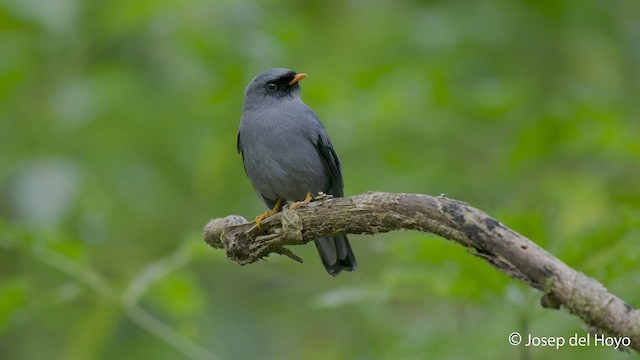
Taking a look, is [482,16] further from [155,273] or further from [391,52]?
[155,273]

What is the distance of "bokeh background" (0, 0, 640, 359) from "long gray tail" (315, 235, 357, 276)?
1.82 ft

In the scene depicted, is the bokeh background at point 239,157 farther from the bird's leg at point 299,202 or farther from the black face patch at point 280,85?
the black face patch at point 280,85

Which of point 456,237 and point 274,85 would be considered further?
point 274,85

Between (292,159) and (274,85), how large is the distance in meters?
0.94

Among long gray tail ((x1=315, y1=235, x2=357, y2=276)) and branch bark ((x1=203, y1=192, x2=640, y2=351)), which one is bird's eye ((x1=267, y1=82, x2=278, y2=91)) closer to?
long gray tail ((x1=315, y1=235, x2=357, y2=276))

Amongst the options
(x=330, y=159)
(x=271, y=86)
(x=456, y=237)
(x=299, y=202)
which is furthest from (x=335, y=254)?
(x=456, y=237)

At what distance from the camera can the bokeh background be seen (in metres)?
7.04

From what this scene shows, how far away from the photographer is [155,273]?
236 inches

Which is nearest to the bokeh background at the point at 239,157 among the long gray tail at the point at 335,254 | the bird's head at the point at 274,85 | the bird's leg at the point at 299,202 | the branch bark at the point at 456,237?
the long gray tail at the point at 335,254

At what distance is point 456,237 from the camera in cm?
394

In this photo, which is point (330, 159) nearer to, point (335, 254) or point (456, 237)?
point (335, 254)

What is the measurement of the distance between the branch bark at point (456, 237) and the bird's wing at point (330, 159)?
1383 mm

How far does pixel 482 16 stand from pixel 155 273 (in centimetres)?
455

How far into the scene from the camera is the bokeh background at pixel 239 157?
23.1 ft
